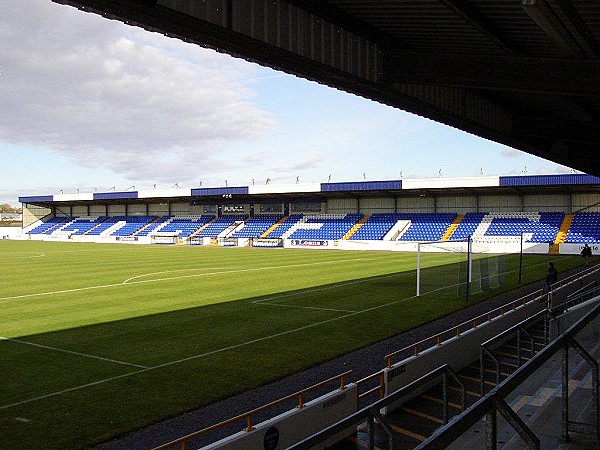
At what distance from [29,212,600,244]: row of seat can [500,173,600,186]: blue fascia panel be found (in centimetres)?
524

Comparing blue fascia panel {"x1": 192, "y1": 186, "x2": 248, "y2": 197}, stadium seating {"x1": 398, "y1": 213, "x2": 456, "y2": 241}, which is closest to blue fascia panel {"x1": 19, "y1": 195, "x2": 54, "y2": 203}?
blue fascia panel {"x1": 192, "y1": 186, "x2": 248, "y2": 197}

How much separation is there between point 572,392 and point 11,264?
43.3 m

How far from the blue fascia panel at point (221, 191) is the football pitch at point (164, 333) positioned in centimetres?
4298

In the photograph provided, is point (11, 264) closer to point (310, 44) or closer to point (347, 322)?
point (347, 322)

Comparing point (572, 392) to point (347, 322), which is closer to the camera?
point (572, 392)

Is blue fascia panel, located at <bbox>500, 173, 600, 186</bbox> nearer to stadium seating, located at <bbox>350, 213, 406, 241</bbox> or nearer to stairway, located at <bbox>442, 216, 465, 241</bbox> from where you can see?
stairway, located at <bbox>442, 216, 465, 241</bbox>

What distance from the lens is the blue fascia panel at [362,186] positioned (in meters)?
65.8

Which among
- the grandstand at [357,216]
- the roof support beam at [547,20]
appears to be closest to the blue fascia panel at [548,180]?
the grandstand at [357,216]

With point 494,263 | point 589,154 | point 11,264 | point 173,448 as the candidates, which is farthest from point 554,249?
point 173,448

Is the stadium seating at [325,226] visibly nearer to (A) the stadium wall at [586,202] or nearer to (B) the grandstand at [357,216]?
(B) the grandstand at [357,216]

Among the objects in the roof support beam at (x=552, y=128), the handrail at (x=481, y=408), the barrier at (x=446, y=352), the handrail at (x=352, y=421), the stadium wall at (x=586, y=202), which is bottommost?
the barrier at (x=446, y=352)

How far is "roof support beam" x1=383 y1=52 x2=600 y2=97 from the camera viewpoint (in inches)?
403

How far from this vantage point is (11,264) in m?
42.2

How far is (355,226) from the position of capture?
72.2 m
